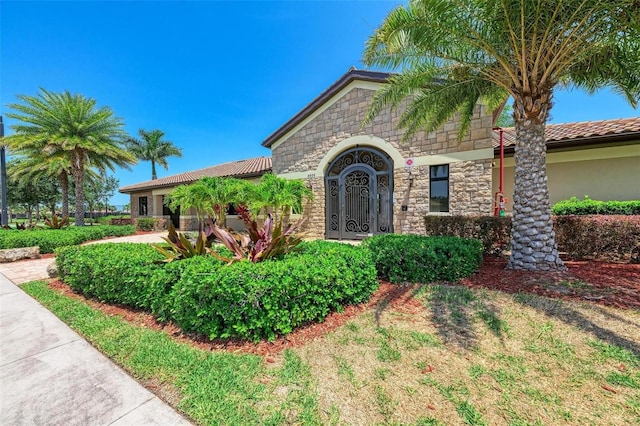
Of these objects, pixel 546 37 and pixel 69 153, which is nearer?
pixel 546 37

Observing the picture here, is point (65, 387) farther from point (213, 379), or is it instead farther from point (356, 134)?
point (356, 134)

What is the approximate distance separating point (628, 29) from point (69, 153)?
23.6 m

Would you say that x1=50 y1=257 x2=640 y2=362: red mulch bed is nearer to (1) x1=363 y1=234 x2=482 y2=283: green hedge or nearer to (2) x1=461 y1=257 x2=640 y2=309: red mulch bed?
(2) x1=461 y1=257 x2=640 y2=309: red mulch bed

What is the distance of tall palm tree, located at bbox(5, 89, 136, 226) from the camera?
1479 cm

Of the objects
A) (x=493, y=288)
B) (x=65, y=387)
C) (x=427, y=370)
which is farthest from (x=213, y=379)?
(x=493, y=288)

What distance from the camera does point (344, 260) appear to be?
176 inches

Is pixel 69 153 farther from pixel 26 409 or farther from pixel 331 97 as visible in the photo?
pixel 26 409

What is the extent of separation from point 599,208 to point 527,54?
6.47 meters

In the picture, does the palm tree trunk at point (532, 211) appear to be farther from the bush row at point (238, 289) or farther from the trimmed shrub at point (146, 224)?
the trimmed shrub at point (146, 224)

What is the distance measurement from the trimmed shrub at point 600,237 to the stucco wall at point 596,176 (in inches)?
179

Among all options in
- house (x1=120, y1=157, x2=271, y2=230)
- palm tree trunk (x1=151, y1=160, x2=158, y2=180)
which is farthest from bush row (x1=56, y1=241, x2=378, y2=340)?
palm tree trunk (x1=151, y1=160, x2=158, y2=180)

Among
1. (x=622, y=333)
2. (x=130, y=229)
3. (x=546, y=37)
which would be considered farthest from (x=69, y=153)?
(x=622, y=333)

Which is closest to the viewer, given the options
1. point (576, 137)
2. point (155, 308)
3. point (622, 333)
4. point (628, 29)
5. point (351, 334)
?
point (622, 333)

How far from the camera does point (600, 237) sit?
244 inches
